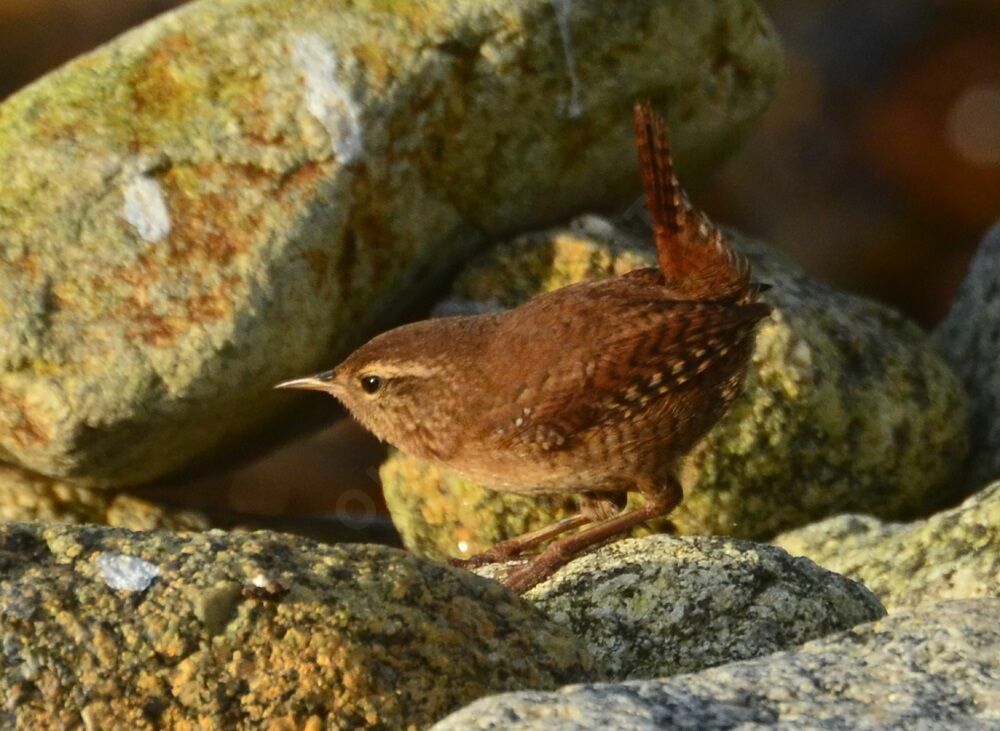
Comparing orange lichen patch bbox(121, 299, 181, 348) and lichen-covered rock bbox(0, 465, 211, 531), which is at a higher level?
orange lichen patch bbox(121, 299, 181, 348)

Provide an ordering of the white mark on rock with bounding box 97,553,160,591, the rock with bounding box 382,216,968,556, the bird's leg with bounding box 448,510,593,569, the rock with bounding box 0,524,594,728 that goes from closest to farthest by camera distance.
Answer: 1. the rock with bounding box 0,524,594,728
2. the white mark on rock with bounding box 97,553,160,591
3. the bird's leg with bounding box 448,510,593,569
4. the rock with bounding box 382,216,968,556

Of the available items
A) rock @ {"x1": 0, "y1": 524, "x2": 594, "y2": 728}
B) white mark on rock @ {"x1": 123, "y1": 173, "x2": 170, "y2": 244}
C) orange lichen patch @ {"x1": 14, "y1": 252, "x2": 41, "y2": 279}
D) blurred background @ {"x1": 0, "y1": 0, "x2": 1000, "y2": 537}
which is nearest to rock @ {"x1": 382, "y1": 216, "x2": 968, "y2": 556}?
white mark on rock @ {"x1": 123, "y1": 173, "x2": 170, "y2": 244}

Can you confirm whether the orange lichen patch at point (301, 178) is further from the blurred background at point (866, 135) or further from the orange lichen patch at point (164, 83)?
the blurred background at point (866, 135)

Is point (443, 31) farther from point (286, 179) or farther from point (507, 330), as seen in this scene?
point (507, 330)

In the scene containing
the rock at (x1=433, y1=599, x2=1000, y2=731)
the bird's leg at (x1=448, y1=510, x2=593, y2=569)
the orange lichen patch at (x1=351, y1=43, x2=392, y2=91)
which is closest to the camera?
the rock at (x1=433, y1=599, x2=1000, y2=731)

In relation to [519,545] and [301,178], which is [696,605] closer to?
[519,545]

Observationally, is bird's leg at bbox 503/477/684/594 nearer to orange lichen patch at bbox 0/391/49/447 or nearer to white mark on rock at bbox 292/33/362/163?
white mark on rock at bbox 292/33/362/163

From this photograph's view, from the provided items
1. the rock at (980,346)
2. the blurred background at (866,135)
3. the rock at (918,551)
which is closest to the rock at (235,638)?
the rock at (918,551)
